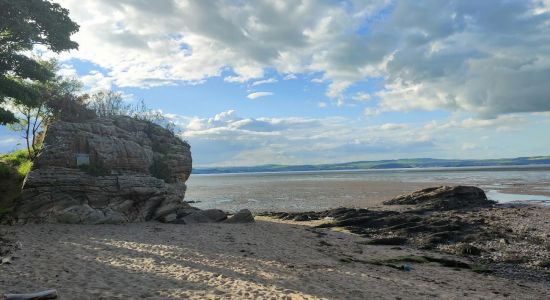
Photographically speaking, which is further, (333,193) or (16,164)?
(333,193)

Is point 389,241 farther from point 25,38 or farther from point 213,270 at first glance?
point 25,38

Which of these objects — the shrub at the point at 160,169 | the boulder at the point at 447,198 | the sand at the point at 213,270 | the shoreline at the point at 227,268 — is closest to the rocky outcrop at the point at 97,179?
the shrub at the point at 160,169

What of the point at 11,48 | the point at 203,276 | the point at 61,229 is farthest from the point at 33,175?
the point at 203,276

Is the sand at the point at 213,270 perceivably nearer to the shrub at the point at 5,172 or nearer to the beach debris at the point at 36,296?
the beach debris at the point at 36,296

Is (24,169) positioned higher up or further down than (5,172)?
higher up

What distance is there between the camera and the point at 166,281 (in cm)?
1325

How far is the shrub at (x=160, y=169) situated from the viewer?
3516 cm

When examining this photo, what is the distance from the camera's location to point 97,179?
93.5 feet

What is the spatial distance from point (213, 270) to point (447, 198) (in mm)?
43716

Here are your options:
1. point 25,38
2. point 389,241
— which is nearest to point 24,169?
point 25,38

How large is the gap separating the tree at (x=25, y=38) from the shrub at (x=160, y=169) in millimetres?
11866

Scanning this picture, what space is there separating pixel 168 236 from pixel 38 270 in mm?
10309

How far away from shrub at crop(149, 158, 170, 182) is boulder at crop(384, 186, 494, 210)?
3163 centimetres

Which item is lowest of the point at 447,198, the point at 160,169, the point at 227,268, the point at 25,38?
the point at 447,198
